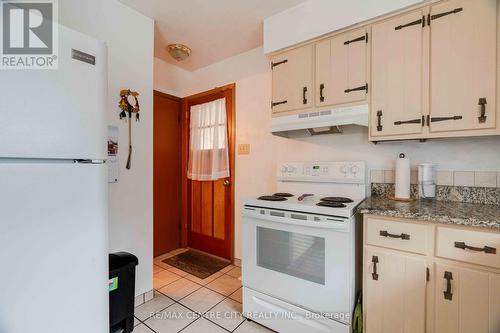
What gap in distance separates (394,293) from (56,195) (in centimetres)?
169

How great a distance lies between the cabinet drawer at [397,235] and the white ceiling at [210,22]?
1752mm

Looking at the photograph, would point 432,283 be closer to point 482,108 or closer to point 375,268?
point 375,268

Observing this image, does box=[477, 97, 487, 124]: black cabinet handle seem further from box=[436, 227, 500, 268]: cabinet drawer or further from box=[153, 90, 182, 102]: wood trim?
box=[153, 90, 182, 102]: wood trim

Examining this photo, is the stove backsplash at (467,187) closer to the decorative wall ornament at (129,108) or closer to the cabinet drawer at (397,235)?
the cabinet drawer at (397,235)

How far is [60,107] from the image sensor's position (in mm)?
821

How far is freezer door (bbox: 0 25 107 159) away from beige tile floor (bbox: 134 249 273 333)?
4.78 ft

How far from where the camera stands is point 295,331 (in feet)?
5.03

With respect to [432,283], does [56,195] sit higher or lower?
higher

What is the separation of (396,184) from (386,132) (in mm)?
400

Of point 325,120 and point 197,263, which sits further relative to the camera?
point 197,263

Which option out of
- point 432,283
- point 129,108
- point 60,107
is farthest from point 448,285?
point 129,108

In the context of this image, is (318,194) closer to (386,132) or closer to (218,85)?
(386,132)

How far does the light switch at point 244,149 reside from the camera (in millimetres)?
2668

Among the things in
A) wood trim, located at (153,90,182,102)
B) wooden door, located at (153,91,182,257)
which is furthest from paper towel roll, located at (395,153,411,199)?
wood trim, located at (153,90,182,102)
